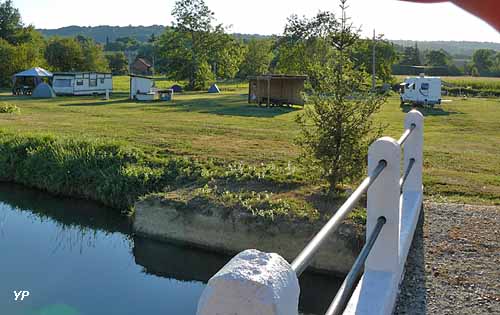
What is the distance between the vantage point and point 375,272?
12.0 feet

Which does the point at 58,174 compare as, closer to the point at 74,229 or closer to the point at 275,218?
the point at 74,229

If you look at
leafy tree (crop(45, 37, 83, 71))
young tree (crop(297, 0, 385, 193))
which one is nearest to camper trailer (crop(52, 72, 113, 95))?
leafy tree (crop(45, 37, 83, 71))

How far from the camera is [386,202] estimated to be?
3545 millimetres

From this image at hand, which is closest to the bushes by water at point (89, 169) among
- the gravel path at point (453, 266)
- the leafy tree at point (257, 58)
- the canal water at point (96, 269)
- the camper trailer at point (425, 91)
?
the canal water at point (96, 269)

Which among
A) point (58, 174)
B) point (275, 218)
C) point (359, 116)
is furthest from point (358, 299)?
point (58, 174)

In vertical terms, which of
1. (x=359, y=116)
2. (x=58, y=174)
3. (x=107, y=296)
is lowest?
(x=107, y=296)

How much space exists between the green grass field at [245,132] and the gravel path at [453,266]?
2.51 meters

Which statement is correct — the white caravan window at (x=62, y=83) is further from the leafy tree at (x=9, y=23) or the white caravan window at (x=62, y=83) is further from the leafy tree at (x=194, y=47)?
the leafy tree at (x=9, y=23)

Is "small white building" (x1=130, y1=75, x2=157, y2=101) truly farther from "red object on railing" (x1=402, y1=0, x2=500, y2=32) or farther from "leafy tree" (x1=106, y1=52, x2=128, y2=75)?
"leafy tree" (x1=106, y1=52, x2=128, y2=75)

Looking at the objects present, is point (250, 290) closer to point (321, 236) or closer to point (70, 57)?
point (321, 236)

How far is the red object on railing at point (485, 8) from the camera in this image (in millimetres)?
482

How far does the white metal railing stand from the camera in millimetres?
1376

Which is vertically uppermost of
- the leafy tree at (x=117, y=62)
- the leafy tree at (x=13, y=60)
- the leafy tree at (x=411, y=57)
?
the leafy tree at (x=411, y=57)

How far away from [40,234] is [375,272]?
27.8 ft
